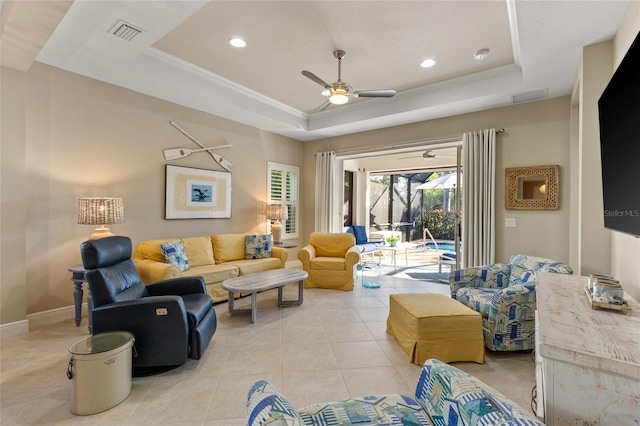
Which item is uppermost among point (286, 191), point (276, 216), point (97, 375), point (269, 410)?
point (286, 191)

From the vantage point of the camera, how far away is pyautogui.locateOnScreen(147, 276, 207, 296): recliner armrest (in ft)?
9.35

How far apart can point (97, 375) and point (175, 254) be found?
6.61 feet

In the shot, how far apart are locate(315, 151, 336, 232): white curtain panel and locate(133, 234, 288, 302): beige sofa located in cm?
151

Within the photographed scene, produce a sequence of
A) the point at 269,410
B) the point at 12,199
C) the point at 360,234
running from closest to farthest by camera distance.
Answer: the point at 269,410 → the point at 12,199 → the point at 360,234

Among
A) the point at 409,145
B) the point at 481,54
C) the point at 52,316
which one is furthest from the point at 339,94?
the point at 52,316

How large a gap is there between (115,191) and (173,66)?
176 cm

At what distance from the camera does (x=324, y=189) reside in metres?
6.19

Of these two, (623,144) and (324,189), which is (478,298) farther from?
(324,189)

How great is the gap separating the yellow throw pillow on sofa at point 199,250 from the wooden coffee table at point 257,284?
794 mm

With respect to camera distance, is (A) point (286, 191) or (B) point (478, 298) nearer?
(B) point (478, 298)

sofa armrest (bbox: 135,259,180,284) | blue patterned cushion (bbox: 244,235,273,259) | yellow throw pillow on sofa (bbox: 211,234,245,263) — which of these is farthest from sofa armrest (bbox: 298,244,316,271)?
sofa armrest (bbox: 135,259,180,284)

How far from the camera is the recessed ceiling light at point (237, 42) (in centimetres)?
311

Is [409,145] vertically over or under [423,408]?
over

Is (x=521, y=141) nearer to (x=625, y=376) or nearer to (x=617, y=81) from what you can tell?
(x=617, y=81)
